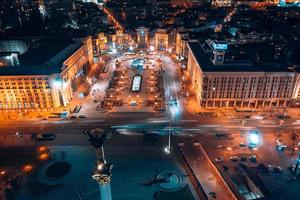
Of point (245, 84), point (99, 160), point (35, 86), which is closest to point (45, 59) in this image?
point (35, 86)

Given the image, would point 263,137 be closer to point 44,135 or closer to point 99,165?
point 99,165

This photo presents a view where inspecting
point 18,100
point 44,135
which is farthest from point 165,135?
point 18,100

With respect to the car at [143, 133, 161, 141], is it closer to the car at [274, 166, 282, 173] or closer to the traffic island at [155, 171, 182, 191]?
the traffic island at [155, 171, 182, 191]

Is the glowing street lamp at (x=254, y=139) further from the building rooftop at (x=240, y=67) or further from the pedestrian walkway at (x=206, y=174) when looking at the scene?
the building rooftop at (x=240, y=67)

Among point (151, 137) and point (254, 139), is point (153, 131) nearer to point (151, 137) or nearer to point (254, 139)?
point (151, 137)

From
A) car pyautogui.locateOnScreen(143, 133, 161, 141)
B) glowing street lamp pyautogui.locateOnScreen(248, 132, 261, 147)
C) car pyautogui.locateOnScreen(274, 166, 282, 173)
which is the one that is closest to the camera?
car pyautogui.locateOnScreen(274, 166, 282, 173)

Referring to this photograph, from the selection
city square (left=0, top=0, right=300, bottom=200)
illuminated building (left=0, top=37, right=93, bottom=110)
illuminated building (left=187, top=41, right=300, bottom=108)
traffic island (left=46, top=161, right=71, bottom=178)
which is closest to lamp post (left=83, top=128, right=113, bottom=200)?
city square (left=0, top=0, right=300, bottom=200)

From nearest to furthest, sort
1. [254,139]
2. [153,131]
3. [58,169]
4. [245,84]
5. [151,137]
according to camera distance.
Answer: [58,169] → [254,139] → [151,137] → [153,131] → [245,84]

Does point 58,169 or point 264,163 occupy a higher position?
point 58,169
